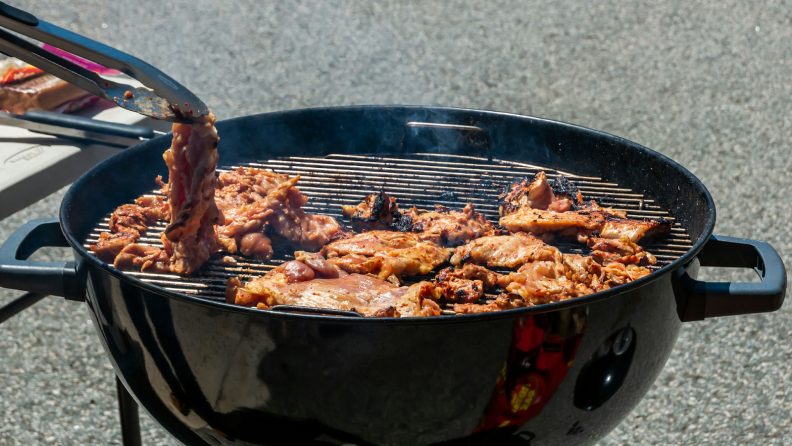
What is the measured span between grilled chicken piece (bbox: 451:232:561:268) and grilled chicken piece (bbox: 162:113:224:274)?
0.92 metres

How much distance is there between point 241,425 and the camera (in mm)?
1895

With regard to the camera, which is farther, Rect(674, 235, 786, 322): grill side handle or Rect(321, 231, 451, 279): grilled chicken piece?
Rect(321, 231, 451, 279): grilled chicken piece

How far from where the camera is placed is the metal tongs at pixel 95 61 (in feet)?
5.58

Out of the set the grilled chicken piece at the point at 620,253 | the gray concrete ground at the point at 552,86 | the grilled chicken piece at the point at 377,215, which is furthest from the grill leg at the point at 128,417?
the grilled chicken piece at the point at 620,253

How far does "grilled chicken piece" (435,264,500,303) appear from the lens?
2.11 m

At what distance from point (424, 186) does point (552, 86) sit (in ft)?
19.4

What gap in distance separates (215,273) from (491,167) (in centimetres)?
151

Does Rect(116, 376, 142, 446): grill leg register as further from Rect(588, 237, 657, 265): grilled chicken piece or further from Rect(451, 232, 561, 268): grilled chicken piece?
Rect(588, 237, 657, 265): grilled chicken piece

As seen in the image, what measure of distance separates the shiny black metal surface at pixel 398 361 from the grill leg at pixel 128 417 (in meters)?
0.56

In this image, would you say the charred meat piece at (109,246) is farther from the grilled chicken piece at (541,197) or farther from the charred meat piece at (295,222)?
the grilled chicken piece at (541,197)

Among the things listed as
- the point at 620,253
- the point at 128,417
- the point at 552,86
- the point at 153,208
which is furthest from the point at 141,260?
the point at 552,86

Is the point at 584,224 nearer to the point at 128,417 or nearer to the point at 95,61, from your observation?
the point at 95,61

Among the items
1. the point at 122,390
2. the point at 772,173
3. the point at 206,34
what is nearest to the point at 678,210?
the point at 122,390

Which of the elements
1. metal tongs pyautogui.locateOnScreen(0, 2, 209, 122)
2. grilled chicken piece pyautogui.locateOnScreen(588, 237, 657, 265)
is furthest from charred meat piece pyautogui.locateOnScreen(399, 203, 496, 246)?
metal tongs pyautogui.locateOnScreen(0, 2, 209, 122)
